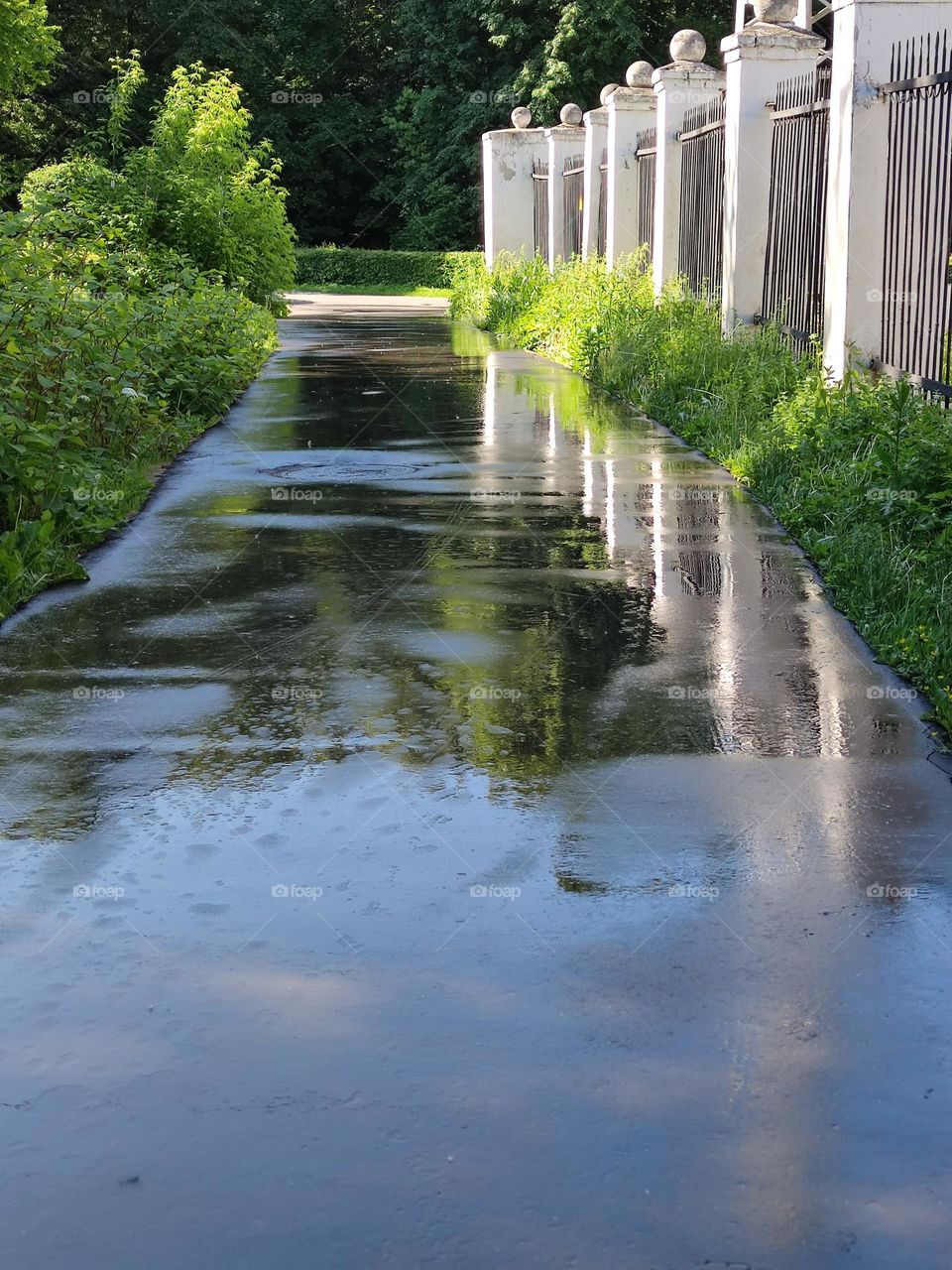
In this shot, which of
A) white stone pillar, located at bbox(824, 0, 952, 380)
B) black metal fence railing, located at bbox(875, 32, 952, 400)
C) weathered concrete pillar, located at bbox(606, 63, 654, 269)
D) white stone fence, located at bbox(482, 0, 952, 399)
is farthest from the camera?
weathered concrete pillar, located at bbox(606, 63, 654, 269)

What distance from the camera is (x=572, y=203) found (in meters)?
26.3

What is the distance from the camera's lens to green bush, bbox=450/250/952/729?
7.10 meters

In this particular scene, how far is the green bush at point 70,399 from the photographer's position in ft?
26.9

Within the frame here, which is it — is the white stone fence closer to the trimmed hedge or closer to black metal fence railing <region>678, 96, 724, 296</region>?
black metal fence railing <region>678, 96, 724, 296</region>

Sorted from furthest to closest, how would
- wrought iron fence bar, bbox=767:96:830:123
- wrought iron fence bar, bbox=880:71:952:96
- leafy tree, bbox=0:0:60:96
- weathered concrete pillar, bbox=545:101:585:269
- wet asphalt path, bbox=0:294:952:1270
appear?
leafy tree, bbox=0:0:60:96
weathered concrete pillar, bbox=545:101:585:269
wrought iron fence bar, bbox=767:96:830:123
wrought iron fence bar, bbox=880:71:952:96
wet asphalt path, bbox=0:294:952:1270

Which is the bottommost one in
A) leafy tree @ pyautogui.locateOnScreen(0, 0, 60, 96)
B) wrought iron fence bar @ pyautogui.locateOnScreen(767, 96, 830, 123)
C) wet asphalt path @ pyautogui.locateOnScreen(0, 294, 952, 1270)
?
wet asphalt path @ pyautogui.locateOnScreen(0, 294, 952, 1270)

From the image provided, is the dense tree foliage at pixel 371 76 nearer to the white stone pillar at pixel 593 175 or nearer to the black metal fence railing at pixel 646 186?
the white stone pillar at pixel 593 175

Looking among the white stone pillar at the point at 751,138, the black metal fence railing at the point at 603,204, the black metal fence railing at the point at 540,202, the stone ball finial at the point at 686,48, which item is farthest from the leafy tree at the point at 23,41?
the white stone pillar at the point at 751,138

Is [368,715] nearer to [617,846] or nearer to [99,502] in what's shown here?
[617,846]

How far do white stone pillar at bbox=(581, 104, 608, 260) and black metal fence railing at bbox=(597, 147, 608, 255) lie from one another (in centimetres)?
1

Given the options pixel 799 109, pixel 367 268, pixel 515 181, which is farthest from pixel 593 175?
pixel 367 268

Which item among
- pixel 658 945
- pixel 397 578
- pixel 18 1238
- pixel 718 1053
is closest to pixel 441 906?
pixel 658 945

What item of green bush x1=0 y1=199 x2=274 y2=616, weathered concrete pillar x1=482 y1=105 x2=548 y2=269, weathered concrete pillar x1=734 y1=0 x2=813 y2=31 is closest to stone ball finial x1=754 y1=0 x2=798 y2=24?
weathered concrete pillar x1=734 y1=0 x2=813 y2=31

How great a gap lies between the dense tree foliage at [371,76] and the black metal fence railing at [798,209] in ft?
106
